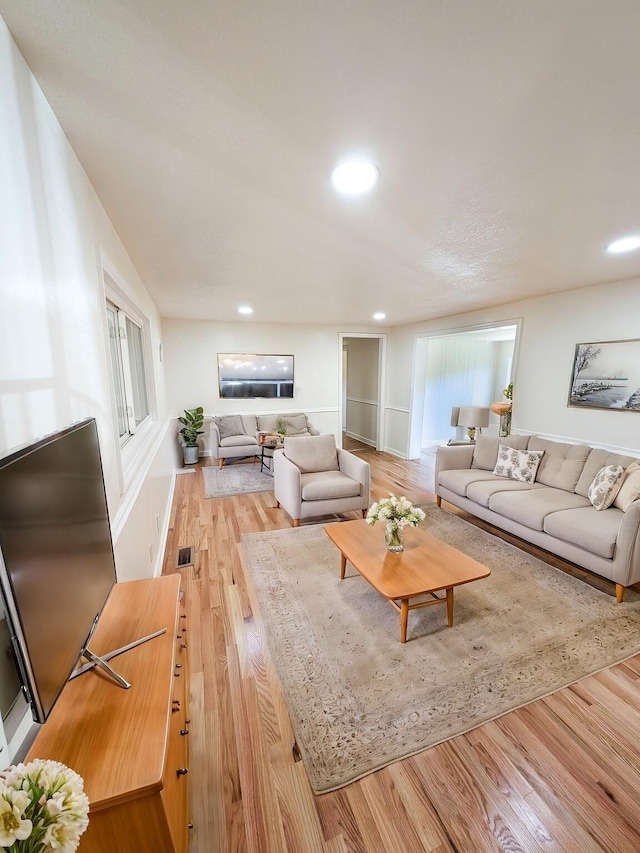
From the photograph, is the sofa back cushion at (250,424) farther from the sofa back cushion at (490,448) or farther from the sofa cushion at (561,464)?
the sofa cushion at (561,464)

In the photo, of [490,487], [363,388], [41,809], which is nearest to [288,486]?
[490,487]

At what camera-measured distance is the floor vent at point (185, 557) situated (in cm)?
283

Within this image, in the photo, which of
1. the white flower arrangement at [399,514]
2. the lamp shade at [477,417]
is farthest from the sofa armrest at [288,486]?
the lamp shade at [477,417]

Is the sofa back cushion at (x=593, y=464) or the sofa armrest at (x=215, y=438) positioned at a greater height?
the sofa back cushion at (x=593, y=464)

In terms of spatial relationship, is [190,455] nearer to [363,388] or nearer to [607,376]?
[363,388]

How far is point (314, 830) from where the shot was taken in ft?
3.91

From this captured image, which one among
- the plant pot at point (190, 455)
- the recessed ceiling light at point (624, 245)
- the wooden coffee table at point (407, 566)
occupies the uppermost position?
the recessed ceiling light at point (624, 245)

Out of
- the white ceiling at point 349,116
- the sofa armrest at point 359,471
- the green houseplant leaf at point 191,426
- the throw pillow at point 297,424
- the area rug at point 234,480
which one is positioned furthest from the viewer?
the throw pillow at point 297,424

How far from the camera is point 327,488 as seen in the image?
3406 mm

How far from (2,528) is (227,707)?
4.92 feet

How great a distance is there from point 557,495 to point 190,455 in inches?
194

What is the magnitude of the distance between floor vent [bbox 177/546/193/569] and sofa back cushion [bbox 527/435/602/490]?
3320 mm

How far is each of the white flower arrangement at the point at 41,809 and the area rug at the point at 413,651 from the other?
1176 millimetres

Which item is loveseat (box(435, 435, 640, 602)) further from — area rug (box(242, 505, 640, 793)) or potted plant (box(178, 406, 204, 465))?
potted plant (box(178, 406, 204, 465))
